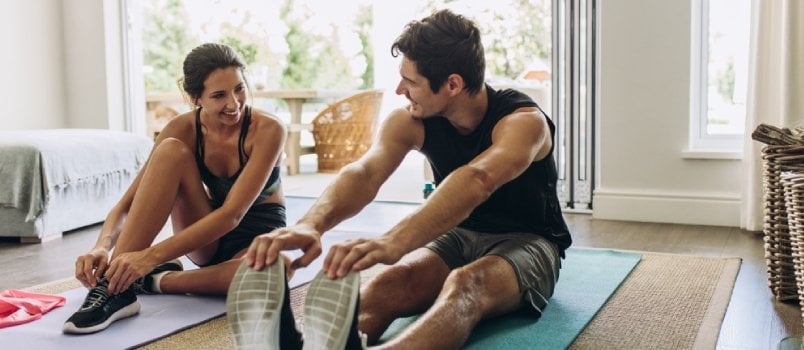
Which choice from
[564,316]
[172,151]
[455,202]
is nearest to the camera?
[455,202]

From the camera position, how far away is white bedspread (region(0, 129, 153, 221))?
3.22m

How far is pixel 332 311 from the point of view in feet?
4.01

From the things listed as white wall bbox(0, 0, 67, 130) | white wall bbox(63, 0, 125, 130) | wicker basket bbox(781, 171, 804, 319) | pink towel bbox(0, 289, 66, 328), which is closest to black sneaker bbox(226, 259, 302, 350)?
Result: pink towel bbox(0, 289, 66, 328)

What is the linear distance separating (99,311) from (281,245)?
81cm

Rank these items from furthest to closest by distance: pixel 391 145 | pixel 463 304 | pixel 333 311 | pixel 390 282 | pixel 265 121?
pixel 265 121, pixel 391 145, pixel 390 282, pixel 463 304, pixel 333 311

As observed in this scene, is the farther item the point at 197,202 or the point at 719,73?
the point at 719,73

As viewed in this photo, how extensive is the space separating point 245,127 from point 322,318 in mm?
1047

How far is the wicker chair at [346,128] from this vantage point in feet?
20.4

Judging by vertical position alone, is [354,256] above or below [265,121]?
below

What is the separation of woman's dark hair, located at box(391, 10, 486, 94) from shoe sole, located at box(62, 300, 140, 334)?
36.2 inches

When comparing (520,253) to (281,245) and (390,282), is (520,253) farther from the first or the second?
(281,245)

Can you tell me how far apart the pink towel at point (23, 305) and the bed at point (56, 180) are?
114 centimetres

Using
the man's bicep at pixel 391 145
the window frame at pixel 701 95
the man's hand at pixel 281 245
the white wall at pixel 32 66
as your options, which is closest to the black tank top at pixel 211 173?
the man's bicep at pixel 391 145

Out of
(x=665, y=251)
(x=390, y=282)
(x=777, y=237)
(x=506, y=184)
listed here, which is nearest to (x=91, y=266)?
(x=390, y=282)
